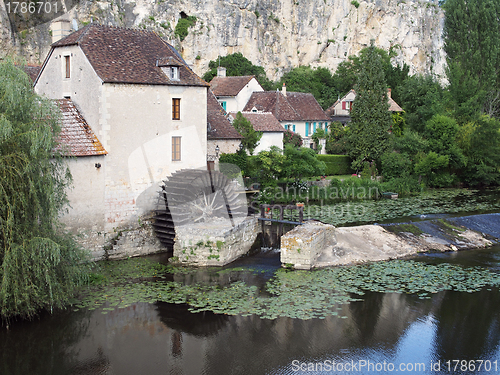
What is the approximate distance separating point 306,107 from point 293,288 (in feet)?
94.7

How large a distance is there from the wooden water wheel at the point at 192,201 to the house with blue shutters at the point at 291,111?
1817cm

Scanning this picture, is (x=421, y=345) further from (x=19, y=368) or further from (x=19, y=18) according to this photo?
(x=19, y=18)

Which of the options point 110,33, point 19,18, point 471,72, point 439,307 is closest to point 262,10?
point 471,72

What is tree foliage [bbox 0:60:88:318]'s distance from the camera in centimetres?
1105

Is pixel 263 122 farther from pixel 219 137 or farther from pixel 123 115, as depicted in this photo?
pixel 123 115

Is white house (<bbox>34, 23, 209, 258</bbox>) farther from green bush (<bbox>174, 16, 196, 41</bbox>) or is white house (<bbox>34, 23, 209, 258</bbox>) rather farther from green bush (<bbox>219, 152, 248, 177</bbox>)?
green bush (<bbox>174, 16, 196, 41</bbox>)

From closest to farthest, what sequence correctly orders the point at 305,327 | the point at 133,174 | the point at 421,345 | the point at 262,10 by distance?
the point at 421,345
the point at 305,327
the point at 133,174
the point at 262,10

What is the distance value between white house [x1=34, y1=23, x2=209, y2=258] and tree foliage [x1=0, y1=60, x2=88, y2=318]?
3999 mm

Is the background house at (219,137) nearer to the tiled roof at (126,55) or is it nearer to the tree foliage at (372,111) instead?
the tiled roof at (126,55)

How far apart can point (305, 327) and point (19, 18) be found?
31.7 m

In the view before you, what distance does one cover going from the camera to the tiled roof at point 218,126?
2464 centimetres

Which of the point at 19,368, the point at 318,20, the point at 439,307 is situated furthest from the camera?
the point at 318,20

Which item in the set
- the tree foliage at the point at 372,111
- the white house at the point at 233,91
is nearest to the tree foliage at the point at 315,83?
the white house at the point at 233,91

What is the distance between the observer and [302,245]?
16.0 meters
